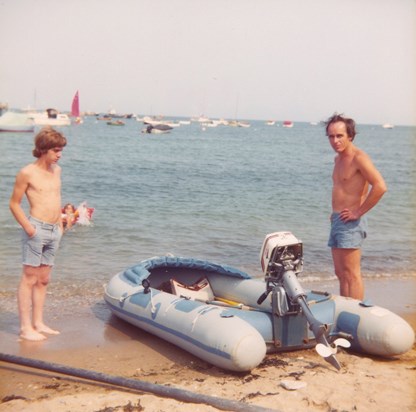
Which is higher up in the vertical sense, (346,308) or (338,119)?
(338,119)

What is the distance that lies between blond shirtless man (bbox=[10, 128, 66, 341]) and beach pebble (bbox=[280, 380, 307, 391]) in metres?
2.16

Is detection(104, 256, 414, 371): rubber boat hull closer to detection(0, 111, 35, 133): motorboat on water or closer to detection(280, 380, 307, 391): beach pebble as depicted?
detection(280, 380, 307, 391): beach pebble

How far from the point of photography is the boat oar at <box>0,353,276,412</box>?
3518 mm

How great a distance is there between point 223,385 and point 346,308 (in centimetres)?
139

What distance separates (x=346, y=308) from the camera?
5.00m

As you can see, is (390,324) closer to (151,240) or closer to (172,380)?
(172,380)

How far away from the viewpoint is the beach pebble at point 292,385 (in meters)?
4.02

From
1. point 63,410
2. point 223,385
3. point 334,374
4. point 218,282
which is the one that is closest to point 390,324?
point 334,374

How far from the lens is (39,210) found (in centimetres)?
489

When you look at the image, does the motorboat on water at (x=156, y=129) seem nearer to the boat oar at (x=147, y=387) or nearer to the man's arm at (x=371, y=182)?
the man's arm at (x=371, y=182)

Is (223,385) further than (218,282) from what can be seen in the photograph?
No

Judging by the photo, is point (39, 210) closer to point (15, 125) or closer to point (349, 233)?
point (349, 233)

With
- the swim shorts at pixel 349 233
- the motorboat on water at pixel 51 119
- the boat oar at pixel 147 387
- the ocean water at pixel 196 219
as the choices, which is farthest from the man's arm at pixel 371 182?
the motorboat on water at pixel 51 119

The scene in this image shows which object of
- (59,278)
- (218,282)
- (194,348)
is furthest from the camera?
(59,278)
